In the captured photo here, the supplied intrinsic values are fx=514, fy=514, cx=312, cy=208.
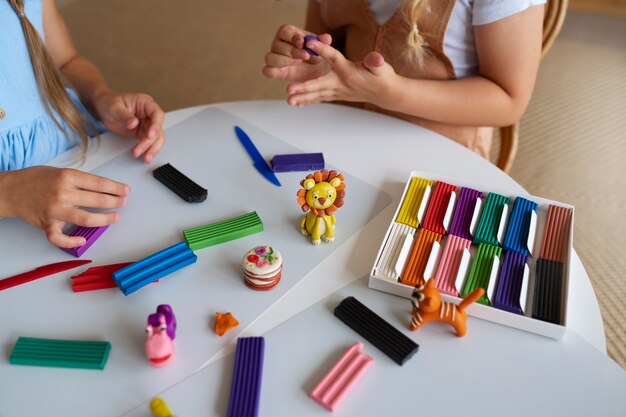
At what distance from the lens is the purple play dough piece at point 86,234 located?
2.13 feet

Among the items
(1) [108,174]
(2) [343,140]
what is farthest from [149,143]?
(2) [343,140]

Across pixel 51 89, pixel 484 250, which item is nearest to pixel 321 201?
pixel 484 250

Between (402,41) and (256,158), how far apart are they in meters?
0.34

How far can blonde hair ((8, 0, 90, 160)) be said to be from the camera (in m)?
0.83

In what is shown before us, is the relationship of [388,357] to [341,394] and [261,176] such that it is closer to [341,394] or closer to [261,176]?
[341,394]

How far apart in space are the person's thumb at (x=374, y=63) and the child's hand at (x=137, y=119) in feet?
1.11

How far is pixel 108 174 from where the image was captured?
2.55 ft

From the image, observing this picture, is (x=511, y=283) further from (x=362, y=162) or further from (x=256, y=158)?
(x=256, y=158)

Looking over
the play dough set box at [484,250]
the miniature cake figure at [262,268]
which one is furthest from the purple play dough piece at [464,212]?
the miniature cake figure at [262,268]

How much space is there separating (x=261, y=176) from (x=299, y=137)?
112 mm

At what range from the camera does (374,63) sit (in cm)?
77

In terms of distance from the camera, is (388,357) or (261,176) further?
(261,176)

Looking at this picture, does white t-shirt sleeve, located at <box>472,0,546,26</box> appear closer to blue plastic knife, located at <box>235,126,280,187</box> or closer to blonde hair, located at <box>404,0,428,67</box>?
blonde hair, located at <box>404,0,428,67</box>

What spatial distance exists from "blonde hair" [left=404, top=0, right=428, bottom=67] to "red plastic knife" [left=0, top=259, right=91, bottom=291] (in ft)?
1.99
